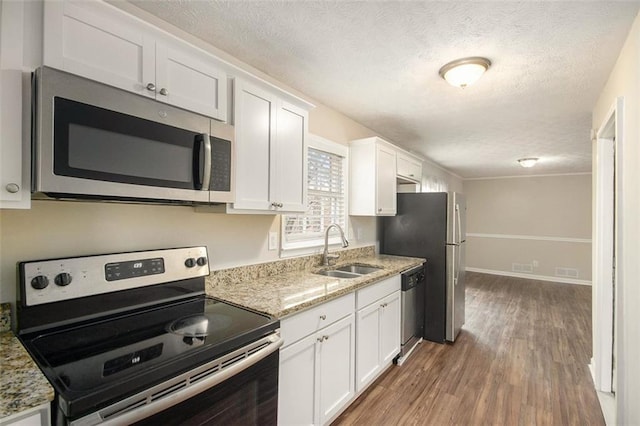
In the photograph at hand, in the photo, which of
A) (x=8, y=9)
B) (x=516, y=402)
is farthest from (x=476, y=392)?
(x=8, y=9)

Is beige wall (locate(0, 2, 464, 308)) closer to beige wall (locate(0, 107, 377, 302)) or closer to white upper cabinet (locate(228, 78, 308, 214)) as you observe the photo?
beige wall (locate(0, 107, 377, 302))

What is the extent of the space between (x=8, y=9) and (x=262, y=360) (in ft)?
4.99

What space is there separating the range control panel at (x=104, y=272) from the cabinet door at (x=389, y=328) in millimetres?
1505

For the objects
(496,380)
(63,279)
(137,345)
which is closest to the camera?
(137,345)

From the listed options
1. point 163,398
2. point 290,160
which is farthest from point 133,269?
point 290,160

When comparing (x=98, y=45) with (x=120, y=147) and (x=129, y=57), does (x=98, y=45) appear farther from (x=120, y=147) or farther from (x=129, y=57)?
(x=120, y=147)

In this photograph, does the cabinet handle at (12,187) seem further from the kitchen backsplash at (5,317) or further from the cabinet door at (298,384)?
the cabinet door at (298,384)

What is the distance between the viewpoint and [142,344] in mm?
1127

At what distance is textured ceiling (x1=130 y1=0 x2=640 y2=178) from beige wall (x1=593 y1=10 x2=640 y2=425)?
0.26 meters

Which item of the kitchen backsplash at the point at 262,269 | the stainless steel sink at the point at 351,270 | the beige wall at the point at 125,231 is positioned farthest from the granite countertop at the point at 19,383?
the stainless steel sink at the point at 351,270

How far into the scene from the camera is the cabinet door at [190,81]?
1.37 m

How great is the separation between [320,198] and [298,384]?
1632 millimetres

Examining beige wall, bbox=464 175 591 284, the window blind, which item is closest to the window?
the window blind

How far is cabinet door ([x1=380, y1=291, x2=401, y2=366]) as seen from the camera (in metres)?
2.53
